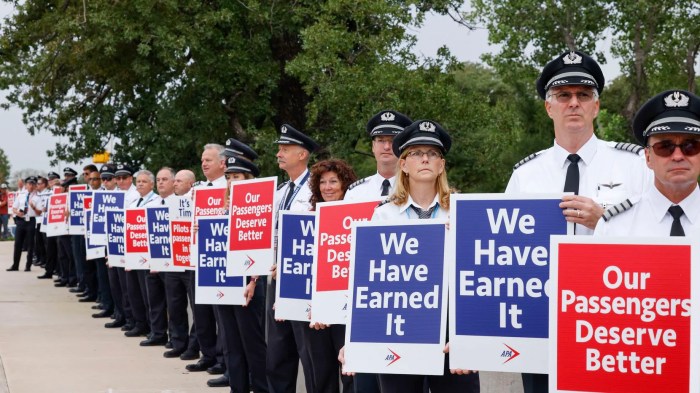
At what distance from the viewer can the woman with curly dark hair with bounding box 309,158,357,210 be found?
7738mm

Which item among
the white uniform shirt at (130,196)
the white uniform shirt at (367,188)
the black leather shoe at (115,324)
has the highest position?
the white uniform shirt at (130,196)

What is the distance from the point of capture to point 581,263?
4043mm

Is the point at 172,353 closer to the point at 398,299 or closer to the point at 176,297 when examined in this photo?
the point at 176,297

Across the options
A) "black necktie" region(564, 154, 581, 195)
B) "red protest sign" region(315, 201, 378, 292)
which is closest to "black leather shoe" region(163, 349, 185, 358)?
"red protest sign" region(315, 201, 378, 292)

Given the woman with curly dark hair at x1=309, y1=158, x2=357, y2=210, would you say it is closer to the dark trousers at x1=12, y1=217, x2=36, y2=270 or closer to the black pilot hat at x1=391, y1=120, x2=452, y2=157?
the black pilot hat at x1=391, y1=120, x2=452, y2=157

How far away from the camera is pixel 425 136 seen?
5602mm

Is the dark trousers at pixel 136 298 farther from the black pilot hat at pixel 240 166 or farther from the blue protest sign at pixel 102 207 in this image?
the black pilot hat at pixel 240 166

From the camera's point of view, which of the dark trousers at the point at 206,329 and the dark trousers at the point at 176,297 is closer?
the dark trousers at the point at 206,329

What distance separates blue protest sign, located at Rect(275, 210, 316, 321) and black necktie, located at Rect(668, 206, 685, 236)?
365 centimetres

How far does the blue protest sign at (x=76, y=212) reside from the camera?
58.1 feet

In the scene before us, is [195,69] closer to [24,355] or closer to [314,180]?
[24,355]

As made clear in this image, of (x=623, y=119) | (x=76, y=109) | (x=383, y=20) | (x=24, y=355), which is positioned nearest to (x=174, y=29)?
(x=383, y=20)

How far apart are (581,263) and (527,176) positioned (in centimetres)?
111

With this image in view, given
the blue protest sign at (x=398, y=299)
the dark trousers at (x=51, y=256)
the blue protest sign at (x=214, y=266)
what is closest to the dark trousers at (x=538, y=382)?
the blue protest sign at (x=398, y=299)
